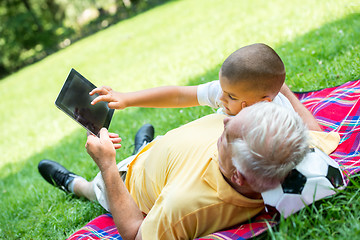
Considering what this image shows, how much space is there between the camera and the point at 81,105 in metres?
2.50

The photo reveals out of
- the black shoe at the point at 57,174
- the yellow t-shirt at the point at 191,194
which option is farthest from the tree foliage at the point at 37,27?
the yellow t-shirt at the point at 191,194

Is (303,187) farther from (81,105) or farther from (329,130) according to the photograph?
(81,105)

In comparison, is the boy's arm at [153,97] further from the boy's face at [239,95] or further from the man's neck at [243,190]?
the man's neck at [243,190]

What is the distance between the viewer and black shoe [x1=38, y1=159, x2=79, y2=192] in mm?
3533

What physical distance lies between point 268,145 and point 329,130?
1401 millimetres

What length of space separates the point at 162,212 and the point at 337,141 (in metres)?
1.27

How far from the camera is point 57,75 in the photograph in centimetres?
1341

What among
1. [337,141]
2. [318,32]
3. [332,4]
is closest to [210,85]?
[337,141]

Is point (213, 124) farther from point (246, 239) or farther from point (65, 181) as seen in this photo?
point (65, 181)

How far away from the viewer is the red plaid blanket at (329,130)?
1.93m

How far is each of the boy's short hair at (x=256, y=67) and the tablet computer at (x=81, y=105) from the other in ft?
3.13

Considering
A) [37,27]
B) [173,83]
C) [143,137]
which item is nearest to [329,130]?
[143,137]

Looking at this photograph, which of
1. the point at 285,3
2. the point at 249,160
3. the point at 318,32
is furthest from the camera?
the point at 285,3

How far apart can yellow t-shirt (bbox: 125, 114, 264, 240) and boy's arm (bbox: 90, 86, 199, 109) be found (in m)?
0.51
